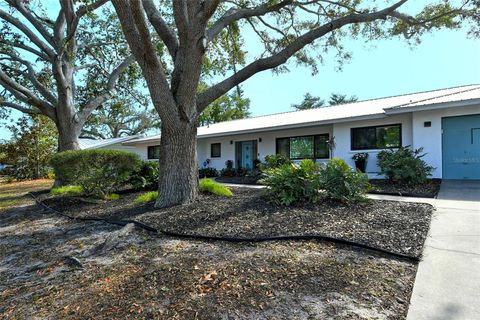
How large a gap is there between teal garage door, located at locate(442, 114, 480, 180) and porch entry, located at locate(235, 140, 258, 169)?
8984 millimetres

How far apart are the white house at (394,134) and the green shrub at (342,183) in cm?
573

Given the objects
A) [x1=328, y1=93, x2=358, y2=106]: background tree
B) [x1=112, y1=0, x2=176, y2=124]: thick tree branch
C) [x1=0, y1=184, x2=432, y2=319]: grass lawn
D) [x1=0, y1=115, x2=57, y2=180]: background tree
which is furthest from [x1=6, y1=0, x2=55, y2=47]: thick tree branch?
[x1=328, y1=93, x2=358, y2=106]: background tree

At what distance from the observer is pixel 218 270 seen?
322 cm

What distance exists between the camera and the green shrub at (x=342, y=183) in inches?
233

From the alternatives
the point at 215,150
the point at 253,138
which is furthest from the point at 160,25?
the point at 215,150

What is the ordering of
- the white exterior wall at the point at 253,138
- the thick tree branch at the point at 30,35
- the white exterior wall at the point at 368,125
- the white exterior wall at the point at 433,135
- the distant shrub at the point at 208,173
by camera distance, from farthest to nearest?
1. the distant shrub at the point at 208,173
2. the white exterior wall at the point at 253,138
3. the thick tree branch at the point at 30,35
4. the white exterior wall at the point at 368,125
5. the white exterior wall at the point at 433,135

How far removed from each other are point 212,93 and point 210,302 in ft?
17.5

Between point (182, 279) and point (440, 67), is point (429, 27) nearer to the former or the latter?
point (440, 67)

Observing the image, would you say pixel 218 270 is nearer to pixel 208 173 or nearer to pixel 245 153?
pixel 245 153

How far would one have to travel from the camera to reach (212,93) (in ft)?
23.4

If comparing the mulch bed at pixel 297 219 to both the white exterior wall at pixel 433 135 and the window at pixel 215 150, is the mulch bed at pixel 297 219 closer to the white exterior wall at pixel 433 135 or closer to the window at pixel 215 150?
the white exterior wall at pixel 433 135

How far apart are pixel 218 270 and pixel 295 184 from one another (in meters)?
3.20

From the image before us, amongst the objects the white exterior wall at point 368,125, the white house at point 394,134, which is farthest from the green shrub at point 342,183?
the white exterior wall at point 368,125

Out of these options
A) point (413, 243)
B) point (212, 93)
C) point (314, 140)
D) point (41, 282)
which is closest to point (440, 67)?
point (314, 140)
